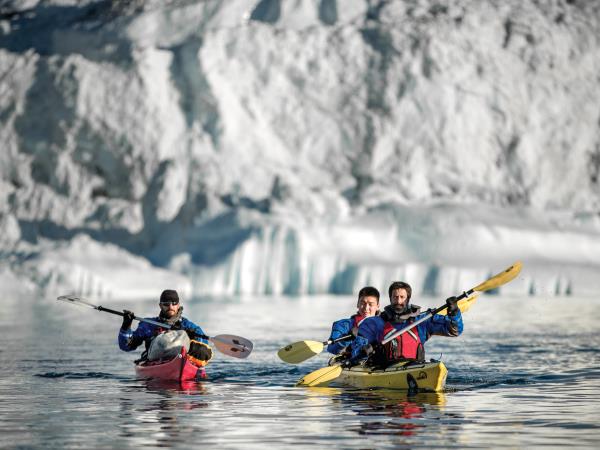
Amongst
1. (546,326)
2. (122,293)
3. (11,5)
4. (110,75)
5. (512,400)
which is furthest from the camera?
(11,5)

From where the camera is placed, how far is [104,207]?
29328 mm

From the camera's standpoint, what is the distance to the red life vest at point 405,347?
9836 mm

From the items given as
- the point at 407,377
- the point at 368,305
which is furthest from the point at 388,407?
the point at 368,305

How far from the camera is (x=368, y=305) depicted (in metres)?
10.3

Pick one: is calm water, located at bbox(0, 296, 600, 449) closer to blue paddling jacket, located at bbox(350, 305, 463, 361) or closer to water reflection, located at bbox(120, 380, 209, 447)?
water reflection, located at bbox(120, 380, 209, 447)

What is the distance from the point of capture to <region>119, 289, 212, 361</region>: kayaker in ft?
34.8

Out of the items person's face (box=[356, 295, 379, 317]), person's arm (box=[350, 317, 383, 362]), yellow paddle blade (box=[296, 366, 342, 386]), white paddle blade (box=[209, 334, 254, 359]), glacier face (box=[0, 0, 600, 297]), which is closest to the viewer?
person's arm (box=[350, 317, 383, 362])

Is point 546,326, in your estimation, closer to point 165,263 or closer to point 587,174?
point 165,263

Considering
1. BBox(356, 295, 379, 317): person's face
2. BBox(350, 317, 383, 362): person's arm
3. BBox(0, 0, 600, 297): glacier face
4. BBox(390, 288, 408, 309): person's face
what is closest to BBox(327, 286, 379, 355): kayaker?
BBox(356, 295, 379, 317): person's face

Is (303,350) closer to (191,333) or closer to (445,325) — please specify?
(191,333)

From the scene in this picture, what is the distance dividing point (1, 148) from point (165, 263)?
237 inches

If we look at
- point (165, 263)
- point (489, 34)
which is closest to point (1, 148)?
point (165, 263)

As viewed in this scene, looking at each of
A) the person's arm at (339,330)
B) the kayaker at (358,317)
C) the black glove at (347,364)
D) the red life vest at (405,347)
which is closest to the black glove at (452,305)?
the red life vest at (405,347)

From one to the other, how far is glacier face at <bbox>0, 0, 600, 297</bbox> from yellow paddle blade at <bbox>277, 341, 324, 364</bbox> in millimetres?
15925
